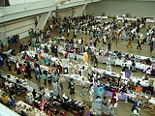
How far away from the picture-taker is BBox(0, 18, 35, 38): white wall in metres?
22.1

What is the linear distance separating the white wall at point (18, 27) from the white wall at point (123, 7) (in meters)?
13.9

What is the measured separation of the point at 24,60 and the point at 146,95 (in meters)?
9.75

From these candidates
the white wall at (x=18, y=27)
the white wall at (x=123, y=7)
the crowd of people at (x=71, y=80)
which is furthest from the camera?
the white wall at (x=123, y=7)

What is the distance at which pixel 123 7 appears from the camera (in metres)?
32.8

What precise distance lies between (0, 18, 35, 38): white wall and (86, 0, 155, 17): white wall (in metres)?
13.9

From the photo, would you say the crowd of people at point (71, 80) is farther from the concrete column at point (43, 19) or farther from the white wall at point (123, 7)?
the white wall at point (123, 7)

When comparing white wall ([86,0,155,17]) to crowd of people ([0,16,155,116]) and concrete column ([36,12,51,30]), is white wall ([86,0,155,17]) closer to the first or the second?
crowd of people ([0,16,155,116])

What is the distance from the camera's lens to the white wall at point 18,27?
22.1 m

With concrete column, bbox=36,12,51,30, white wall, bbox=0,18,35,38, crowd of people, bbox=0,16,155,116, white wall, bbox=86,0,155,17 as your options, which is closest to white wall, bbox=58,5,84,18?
white wall, bbox=86,0,155,17

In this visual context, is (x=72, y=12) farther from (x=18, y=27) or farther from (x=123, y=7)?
(x=18, y=27)

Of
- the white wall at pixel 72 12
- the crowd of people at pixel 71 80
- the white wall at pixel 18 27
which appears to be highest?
the white wall at pixel 72 12

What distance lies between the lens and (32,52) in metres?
17.5

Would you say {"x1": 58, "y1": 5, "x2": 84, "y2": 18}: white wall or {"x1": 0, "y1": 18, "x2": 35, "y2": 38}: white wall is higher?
{"x1": 58, "y1": 5, "x2": 84, "y2": 18}: white wall

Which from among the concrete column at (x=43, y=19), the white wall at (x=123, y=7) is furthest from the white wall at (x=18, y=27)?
the white wall at (x=123, y=7)
